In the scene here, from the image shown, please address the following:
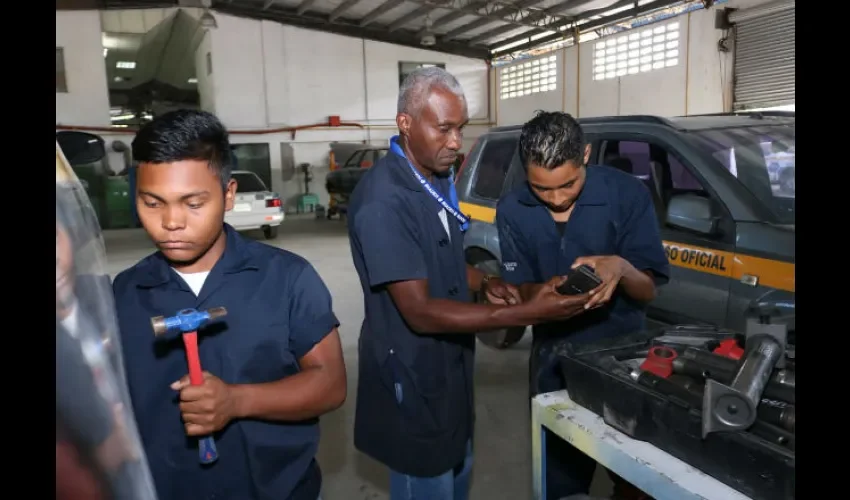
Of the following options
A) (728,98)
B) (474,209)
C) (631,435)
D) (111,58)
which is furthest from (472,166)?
(111,58)

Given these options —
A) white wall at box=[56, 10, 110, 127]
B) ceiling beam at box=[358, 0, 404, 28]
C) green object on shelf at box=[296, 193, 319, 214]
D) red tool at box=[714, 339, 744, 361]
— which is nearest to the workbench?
red tool at box=[714, 339, 744, 361]

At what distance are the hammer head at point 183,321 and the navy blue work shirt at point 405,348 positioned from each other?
61cm

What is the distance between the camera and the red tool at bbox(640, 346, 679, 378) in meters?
1.48

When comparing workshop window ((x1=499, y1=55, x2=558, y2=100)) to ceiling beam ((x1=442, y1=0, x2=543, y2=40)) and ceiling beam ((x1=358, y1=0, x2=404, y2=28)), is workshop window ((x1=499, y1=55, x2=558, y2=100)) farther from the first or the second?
ceiling beam ((x1=358, y1=0, x2=404, y2=28))

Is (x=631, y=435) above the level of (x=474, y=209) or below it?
below

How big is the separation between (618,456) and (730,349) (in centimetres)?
45

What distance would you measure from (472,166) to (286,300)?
13.1 ft

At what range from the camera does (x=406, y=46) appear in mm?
17266

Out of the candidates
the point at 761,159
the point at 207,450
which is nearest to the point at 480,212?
the point at 761,159

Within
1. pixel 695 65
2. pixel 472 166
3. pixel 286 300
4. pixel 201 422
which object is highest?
pixel 695 65

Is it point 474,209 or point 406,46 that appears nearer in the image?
point 474,209
